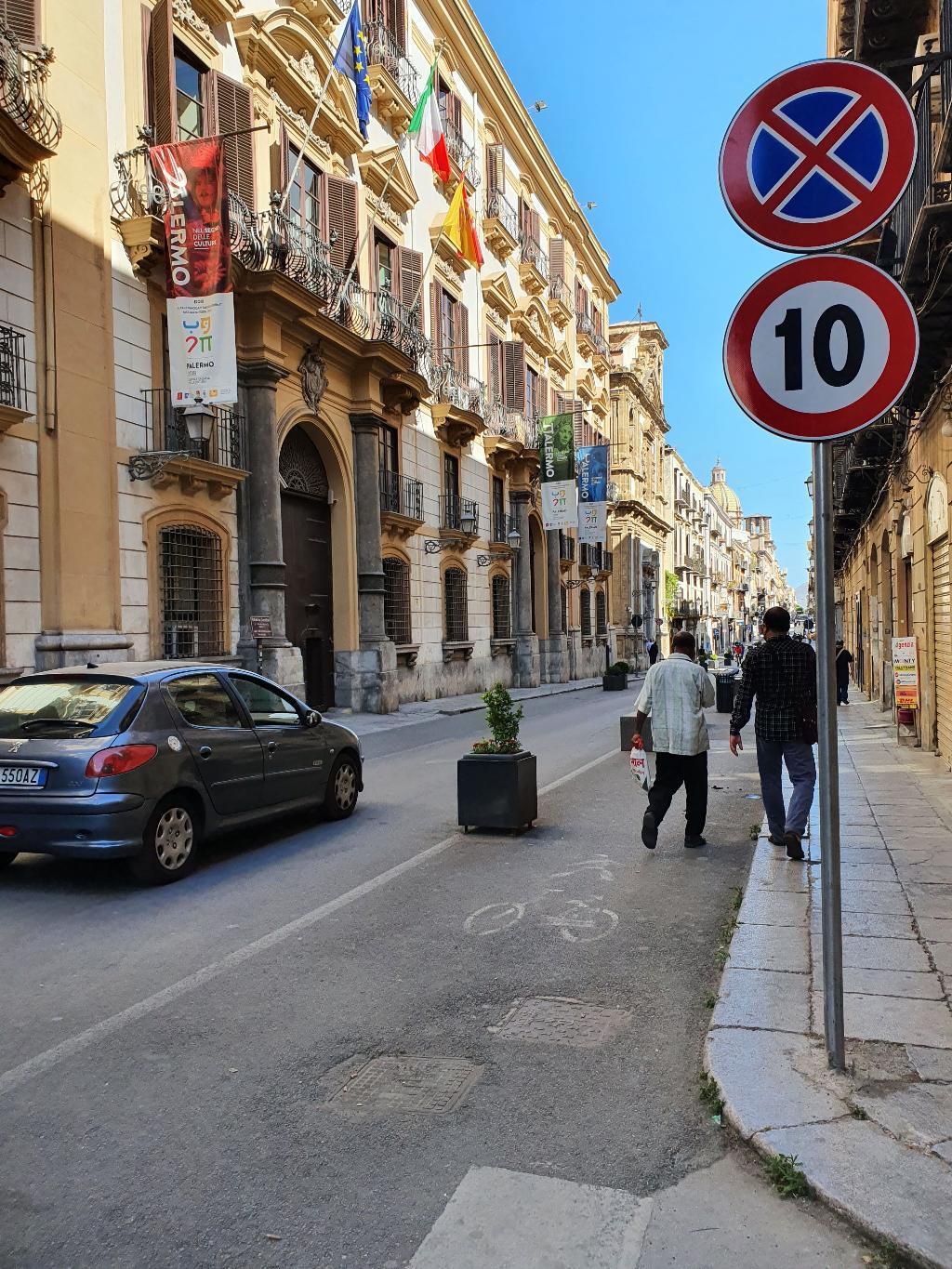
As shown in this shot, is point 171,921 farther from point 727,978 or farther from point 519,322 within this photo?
point 519,322

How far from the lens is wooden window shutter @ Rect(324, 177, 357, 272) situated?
20578 millimetres

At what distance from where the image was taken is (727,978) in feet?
14.6

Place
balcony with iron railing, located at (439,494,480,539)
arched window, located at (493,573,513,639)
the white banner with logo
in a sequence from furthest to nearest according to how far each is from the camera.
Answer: arched window, located at (493,573,513,639)
balcony with iron railing, located at (439,494,480,539)
the white banner with logo

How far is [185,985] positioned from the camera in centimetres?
469

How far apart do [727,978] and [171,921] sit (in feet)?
10.6

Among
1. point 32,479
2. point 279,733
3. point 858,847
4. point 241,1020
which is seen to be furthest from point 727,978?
point 32,479

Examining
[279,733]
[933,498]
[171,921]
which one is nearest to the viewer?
[171,921]

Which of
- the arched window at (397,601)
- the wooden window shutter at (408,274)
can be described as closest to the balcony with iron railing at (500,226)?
the wooden window shutter at (408,274)

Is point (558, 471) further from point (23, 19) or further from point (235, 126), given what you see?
point (23, 19)

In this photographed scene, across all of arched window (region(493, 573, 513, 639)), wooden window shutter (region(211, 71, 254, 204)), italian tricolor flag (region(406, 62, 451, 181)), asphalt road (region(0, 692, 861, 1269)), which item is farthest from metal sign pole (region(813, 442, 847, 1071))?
arched window (region(493, 573, 513, 639))

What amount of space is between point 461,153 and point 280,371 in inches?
592

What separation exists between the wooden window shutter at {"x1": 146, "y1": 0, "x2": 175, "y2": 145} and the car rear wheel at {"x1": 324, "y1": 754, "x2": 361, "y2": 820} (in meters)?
11.1

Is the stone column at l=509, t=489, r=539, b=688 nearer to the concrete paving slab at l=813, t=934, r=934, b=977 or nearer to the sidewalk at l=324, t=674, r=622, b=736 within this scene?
the sidewalk at l=324, t=674, r=622, b=736

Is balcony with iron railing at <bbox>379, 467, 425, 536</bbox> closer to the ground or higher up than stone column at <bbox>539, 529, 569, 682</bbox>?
higher up
